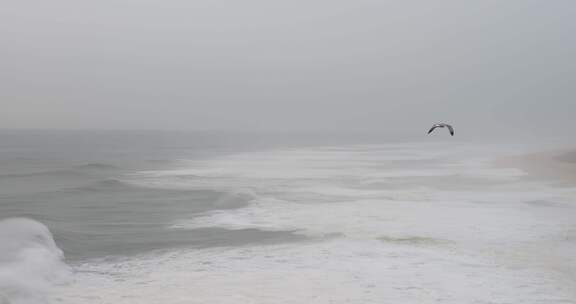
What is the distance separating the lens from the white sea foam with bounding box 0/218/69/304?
41.0ft

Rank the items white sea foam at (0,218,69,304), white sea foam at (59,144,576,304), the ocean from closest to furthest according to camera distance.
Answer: white sea foam at (0,218,69,304), white sea foam at (59,144,576,304), the ocean

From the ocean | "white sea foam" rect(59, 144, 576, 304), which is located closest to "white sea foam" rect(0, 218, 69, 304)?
the ocean

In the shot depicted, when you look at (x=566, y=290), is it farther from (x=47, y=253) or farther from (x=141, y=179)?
(x=141, y=179)

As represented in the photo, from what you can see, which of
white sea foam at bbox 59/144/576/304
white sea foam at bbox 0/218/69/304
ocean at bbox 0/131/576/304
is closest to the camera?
white sea foam at bbox 0/218/69/304

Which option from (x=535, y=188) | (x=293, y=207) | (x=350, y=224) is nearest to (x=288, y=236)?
(x=350, y=224)

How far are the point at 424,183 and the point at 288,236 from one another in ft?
58.0

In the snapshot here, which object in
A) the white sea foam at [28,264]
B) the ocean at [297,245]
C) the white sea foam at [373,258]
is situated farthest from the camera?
the ocean at [297,245]

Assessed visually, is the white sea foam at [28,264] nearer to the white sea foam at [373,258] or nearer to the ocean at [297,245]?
the ocean at [297,245]

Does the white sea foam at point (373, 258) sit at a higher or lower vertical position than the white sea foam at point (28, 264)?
lower

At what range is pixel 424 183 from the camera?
34844 mm

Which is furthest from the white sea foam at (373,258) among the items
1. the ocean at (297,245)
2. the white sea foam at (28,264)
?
the white sea foam at (28,264)

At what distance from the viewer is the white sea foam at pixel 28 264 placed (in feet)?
41.0

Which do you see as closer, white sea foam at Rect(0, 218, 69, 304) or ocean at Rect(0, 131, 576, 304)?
white sea foam at Rect(0, 218, 69, 304)

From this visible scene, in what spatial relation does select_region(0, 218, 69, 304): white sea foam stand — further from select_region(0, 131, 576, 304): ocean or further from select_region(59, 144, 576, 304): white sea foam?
select_region(59, 144, 576, 304): white sea foam
